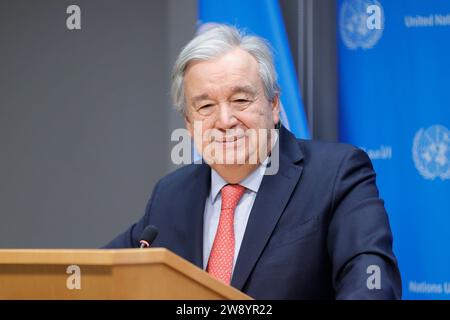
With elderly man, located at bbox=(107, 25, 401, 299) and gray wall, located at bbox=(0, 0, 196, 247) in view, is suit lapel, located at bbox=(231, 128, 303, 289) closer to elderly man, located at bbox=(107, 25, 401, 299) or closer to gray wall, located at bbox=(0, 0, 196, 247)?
A: elderly man, located at bbox=(107, 25, 401, 299)

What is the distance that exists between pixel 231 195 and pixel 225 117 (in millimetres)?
241

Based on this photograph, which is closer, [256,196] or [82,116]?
[256,196]

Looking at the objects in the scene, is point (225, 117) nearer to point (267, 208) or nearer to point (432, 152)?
point (267, 208)

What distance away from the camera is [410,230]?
332 cm

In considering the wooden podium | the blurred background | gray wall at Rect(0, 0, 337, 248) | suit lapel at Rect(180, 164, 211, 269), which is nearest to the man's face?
suit lapel at Rect(180, 164, 211, 269)

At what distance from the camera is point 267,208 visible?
2346 millimetres

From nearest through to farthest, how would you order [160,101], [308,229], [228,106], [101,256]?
1. [101,256]
2. [308,229]
3. [228,106]
4. [160,101]

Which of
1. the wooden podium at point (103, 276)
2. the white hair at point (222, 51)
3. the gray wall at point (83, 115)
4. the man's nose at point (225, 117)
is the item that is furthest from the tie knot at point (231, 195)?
the gray wall at point (83, 115)

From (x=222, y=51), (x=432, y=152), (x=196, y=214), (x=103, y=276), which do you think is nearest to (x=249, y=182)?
(x=196, y=214)

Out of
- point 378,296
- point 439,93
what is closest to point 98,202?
point 439,93

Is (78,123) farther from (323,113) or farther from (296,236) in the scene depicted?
(296,236)

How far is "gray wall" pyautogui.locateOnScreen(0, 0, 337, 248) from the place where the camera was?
3.96 metres

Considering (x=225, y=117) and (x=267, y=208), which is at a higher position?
Result: (x=225, y=117)

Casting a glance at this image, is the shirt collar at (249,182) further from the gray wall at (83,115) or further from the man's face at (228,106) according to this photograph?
the gray wall at (83,115)
